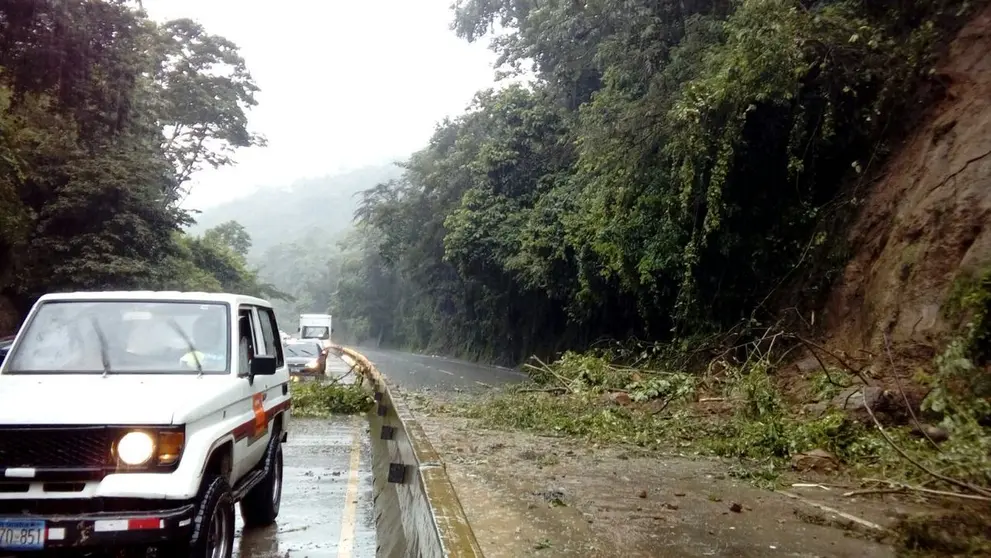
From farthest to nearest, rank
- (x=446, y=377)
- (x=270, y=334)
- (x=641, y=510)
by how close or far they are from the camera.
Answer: (x=446, y=377)
(x=270, y=334)
(x=641, y=510)

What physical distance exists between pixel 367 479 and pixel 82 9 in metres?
13.8

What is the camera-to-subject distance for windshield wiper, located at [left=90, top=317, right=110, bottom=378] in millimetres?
5812

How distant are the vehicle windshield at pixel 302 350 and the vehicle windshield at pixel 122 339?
20.4 metres

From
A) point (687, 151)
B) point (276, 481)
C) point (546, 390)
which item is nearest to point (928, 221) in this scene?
point (687, 151)

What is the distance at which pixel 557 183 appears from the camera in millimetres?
30344

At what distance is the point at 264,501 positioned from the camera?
24.2 ft

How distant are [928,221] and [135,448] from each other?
1130 cm

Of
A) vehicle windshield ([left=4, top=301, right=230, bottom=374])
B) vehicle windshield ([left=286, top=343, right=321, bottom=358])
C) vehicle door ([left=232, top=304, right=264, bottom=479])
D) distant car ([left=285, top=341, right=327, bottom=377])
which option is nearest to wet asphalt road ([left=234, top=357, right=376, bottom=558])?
vehicle door ([left=232, top=304, right=264, bottom=479])

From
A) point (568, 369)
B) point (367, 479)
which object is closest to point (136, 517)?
point (367, 479)

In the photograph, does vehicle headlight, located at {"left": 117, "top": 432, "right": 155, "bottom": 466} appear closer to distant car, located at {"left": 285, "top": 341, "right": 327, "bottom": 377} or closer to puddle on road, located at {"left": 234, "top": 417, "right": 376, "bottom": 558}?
puddle on road, located at {"left": 234, "top": 417, "right": 376, "bottom": 558}

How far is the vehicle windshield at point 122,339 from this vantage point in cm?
589

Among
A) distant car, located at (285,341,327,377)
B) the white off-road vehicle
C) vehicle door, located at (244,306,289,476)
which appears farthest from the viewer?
distant car, located at (285,341,327,377)

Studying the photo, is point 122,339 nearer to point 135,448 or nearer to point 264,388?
point 264,388

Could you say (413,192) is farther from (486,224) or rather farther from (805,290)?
(805,290)
